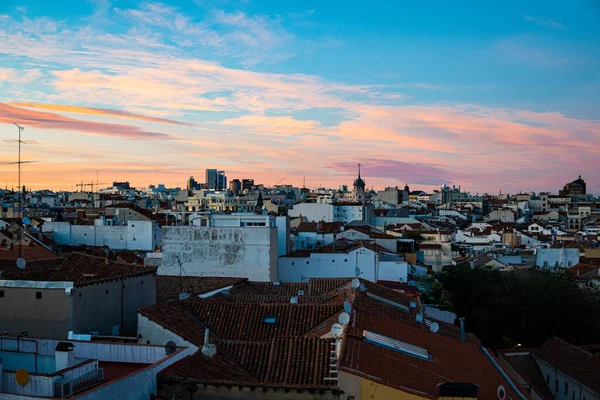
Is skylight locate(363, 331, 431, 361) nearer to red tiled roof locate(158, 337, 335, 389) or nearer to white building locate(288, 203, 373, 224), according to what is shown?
red tiled roof locate(158, 337, 335, 389)

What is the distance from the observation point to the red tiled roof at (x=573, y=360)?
20844 millimetres

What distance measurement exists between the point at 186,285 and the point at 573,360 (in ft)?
44.3

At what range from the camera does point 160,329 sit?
44.0 ft

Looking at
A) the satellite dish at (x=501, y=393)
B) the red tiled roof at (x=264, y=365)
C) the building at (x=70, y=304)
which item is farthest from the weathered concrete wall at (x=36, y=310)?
the satellite dish at (x=501, y=393)

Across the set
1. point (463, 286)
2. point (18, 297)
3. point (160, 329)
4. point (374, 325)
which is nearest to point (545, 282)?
point (463, 286)

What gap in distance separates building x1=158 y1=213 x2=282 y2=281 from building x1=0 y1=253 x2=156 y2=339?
1206 cm

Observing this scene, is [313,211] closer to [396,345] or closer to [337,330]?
[396,345]

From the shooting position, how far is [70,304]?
43.1 feet

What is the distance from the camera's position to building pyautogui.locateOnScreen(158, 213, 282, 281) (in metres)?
27.9

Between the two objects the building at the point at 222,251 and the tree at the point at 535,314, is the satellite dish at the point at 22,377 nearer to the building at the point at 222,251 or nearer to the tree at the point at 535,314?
the building at the point at 222,251

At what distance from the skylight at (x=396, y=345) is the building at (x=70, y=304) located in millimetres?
5584

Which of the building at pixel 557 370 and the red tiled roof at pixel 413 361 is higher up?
the red tiled roof at pixel 413 361

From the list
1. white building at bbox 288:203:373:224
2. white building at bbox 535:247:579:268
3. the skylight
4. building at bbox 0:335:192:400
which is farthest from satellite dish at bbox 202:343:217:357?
white building at bbox 288:203:373:224

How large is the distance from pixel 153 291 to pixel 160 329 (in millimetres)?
3573
